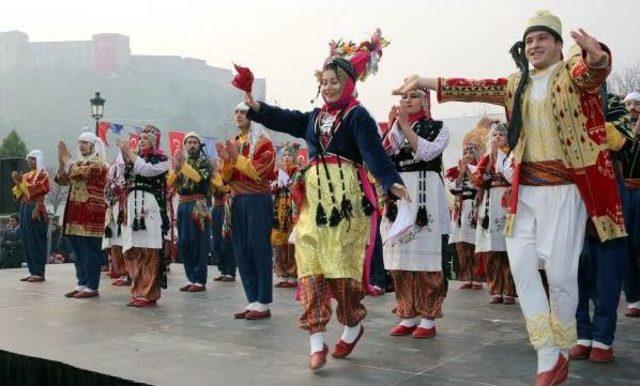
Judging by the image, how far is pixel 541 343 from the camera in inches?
130

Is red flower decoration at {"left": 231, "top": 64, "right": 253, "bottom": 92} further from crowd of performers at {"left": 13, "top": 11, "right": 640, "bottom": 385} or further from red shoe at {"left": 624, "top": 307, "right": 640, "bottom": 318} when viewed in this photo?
red shoe at {"left": 624, "top": 307, "right": 640, "bottom": 318}

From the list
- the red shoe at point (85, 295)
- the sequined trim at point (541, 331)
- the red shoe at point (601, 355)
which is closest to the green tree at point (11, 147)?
the red shoe at point (85, 295)

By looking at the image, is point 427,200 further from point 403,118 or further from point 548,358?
point 548,358

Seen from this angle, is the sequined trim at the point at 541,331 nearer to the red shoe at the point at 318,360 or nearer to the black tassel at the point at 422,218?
the red shoe at the point at 318,360

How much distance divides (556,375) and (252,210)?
334cm

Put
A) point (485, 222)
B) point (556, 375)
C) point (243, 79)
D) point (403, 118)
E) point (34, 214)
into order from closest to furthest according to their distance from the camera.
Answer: point (556, 375) → point (243, 79) → point (403, 118) → point (485, 222) → point (34, 214)

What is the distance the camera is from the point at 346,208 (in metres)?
4.07

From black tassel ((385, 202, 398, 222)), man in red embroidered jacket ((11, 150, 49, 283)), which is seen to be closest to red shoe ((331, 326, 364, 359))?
black tassel ((385, 202, 398, 222))

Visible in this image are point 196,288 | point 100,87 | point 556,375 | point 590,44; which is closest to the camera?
point 590,44

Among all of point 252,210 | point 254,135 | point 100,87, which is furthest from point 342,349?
point 100,87

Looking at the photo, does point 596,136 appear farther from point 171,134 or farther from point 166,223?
point 171,134

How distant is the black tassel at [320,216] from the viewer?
13.4 ft

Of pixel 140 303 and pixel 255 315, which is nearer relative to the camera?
pixel 255 315

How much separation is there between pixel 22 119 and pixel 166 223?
3406 inches
